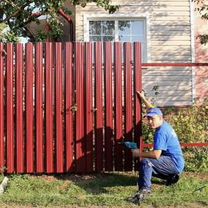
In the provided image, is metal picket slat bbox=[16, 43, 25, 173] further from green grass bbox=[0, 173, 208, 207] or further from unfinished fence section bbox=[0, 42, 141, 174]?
green grass bbox=[0, 173, 208, 207]

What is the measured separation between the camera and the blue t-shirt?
761 cm

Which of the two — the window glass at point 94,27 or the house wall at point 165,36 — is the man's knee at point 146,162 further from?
the window glass at point 94,27

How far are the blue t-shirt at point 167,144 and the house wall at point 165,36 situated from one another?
7.09 meters

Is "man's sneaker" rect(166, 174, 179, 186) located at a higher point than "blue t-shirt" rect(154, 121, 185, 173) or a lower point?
lower

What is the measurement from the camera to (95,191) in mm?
7988

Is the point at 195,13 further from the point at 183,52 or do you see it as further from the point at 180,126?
the point at 180,126

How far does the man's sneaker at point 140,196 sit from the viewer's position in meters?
7.18

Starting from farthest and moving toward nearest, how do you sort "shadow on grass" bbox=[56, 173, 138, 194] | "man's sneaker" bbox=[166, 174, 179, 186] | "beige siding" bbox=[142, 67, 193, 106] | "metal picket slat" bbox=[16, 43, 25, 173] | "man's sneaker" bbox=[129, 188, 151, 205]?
"beige siding" bbox=[142, 67, 193, 106] → "metal picket slat" bbox=[16, 43, 25, 173] → "shadow on grass" bbox=[56, 173, 138, 194] → "man's sneaker" bbox=[166, 174, 179, 186] → "man's sneaker" bbox=[129, 188, 151, 205]

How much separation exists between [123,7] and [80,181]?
7612mm

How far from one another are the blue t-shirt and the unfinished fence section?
106 cm

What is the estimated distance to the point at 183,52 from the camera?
15.0m

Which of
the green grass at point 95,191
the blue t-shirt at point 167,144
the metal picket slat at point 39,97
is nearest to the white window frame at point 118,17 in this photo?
the metal picket slat at point 39,97

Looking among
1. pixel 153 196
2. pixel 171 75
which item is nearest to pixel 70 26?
pixel 171 75

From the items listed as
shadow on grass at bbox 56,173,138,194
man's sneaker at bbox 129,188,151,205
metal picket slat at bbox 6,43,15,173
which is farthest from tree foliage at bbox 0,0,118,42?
man's sneaker at bbox 129,188,151,205
